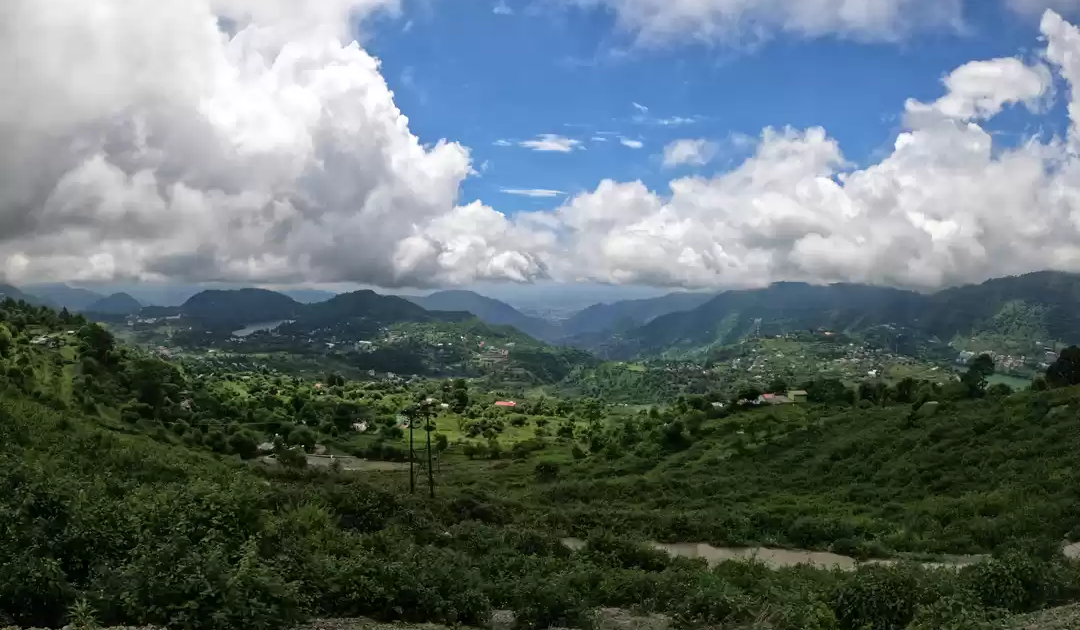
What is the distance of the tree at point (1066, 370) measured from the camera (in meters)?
71.9

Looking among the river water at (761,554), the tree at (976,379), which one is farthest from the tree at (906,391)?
the river water at (761,554)

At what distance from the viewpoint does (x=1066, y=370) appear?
2901 inches

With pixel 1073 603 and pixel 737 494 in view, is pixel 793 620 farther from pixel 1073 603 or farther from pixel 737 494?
pixel 737 494

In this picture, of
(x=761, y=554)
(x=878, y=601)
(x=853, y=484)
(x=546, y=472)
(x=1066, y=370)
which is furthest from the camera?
(x=1066, y=370)

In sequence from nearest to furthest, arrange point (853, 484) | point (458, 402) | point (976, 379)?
point (853, 484) → point (976, 379) → point (458, 402)

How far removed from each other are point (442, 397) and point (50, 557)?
143 m

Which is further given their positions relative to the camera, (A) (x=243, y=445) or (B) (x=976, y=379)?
(B) (x=976, y=379)

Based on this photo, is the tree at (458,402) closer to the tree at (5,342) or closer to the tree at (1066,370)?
the tree at (5,342)

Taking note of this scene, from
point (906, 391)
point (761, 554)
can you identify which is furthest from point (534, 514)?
point (906, 391)

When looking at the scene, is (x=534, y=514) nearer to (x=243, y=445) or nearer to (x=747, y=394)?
(x=243, y=445)

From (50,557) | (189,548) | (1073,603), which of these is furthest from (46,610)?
(1073,603)

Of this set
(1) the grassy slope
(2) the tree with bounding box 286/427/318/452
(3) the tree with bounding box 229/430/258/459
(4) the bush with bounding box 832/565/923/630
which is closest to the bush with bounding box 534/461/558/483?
(1) the grassy slope

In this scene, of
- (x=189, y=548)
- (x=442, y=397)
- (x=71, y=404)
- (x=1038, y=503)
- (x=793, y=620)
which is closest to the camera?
(x=189, y=548)

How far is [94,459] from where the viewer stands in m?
24.4
